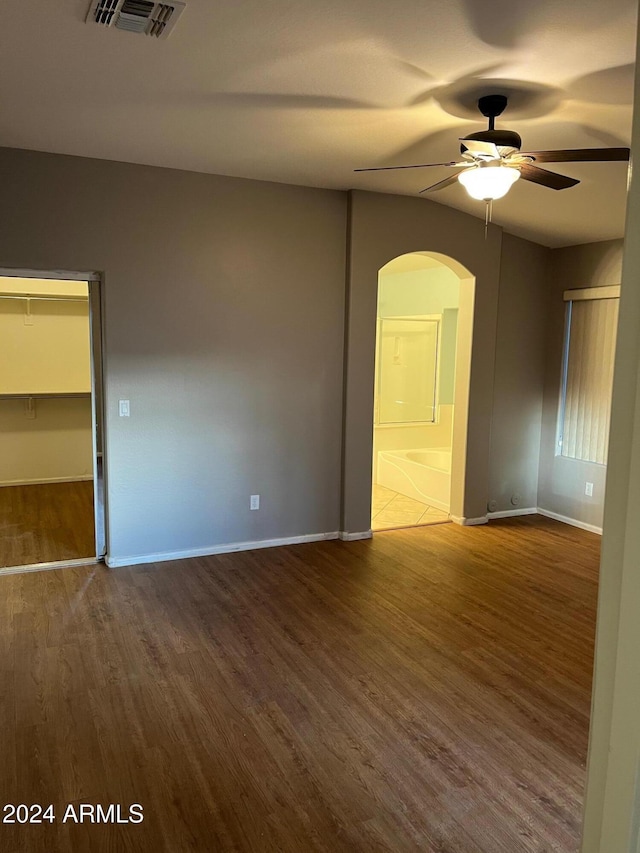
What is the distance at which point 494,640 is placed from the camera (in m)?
3.45

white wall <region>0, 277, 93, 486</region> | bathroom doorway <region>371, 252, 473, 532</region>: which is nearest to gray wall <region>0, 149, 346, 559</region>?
bathroom doorway <region>371, 252, 473, 532</region>

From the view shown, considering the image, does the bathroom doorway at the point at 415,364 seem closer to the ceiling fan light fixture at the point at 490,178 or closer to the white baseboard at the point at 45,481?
the white baseboard at the point at 45,481

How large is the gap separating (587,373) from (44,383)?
18.0 ft

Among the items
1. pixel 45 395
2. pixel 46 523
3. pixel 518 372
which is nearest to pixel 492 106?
pixel 518 372

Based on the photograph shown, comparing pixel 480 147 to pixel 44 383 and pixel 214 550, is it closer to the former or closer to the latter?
pixel 214 550

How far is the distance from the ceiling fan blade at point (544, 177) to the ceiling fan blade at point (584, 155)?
0.28 feet

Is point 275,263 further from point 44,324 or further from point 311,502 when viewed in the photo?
point 44,324

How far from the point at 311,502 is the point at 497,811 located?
303 centimetres

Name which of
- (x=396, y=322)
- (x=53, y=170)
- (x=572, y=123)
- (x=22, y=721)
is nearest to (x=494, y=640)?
(x=22, y=721)

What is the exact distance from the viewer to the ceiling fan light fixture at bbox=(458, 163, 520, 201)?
9.87ft

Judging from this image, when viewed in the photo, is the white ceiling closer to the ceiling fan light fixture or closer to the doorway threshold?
the ceiling fan light fixture

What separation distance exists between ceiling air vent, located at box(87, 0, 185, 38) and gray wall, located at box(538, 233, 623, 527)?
166 inches

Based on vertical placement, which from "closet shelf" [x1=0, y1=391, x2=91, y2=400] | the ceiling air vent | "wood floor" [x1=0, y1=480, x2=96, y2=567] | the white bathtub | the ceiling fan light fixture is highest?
the ceiling air vent

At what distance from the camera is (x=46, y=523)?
539cm
